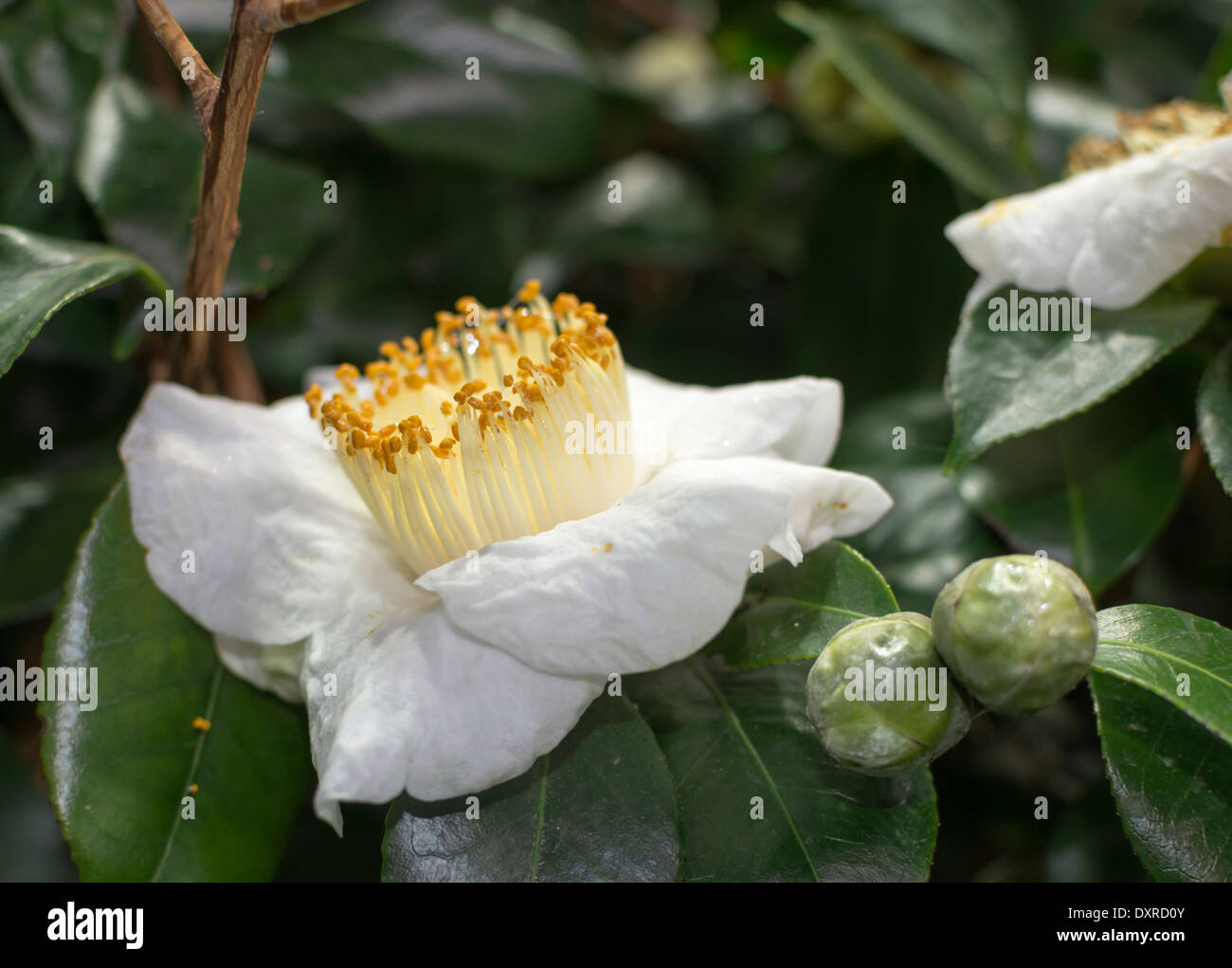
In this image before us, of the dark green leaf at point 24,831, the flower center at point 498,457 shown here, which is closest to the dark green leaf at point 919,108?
the flower center at point 498,457

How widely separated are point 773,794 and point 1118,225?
513mm

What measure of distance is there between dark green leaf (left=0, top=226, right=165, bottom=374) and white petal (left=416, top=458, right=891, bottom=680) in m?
0.33

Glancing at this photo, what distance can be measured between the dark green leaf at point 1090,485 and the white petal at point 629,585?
0.35 meters

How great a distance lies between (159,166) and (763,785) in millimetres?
798

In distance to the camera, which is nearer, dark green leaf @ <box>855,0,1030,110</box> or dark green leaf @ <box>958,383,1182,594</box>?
dark green leaf @ <box>958,383,1182,594</box>

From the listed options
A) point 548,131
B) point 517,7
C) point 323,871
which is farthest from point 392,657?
point 517,7

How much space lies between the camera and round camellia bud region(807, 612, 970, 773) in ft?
2.02

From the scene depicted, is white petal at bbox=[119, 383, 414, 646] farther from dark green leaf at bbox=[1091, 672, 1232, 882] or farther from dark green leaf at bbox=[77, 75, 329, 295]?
dark green leaf at bbox=[1091, 672, 1232, 882]

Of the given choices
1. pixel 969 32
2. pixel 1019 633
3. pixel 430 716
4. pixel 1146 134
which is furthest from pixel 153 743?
pixel 969 32

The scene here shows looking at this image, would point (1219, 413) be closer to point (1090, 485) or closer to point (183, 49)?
point (1090, 485)

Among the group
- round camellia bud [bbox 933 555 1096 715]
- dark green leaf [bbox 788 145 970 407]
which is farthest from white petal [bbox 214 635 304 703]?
dark green leaf [bbox 788 145 970 407]

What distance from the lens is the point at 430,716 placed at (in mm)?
659

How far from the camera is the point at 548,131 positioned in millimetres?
1307

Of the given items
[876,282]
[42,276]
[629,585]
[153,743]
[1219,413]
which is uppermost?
[876,282]
